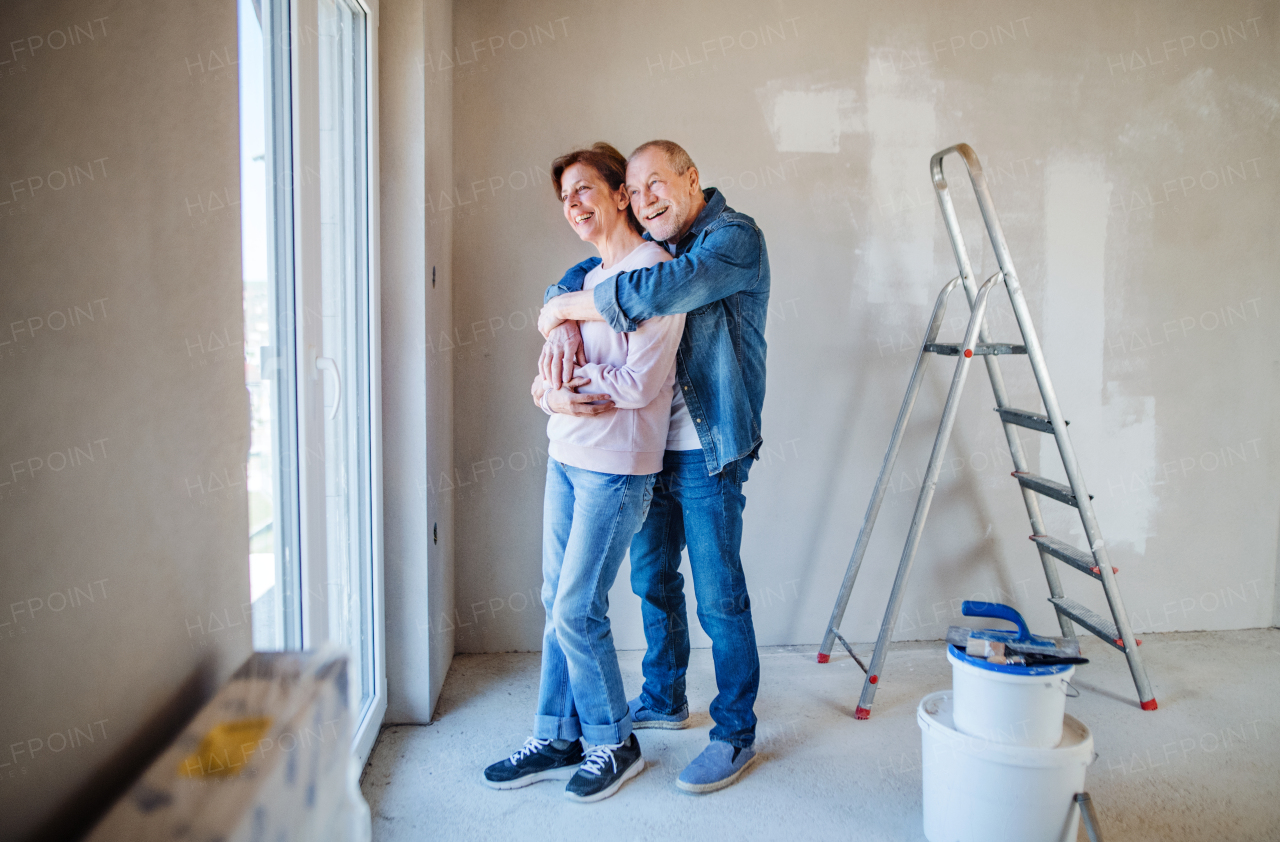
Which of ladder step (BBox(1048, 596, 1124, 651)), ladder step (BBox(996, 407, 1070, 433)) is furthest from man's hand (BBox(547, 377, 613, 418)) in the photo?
ladder step (BBox(1048, 596, 1124, 651))

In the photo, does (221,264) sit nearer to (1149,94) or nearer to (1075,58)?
(1075,58)

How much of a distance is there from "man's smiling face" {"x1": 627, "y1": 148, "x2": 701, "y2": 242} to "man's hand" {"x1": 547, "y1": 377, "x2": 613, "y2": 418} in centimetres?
41

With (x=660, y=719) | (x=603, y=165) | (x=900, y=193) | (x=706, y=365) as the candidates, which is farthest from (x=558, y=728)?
(x=900, y=193)

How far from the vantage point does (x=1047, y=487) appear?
2.23 meters

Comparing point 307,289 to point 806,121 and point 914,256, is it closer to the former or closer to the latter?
point 806,121

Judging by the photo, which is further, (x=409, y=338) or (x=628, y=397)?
(x=409, y=338)

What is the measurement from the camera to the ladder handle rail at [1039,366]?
2057mm

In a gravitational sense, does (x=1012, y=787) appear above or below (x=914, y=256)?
below

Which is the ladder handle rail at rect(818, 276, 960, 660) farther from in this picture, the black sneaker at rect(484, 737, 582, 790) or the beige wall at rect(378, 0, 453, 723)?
the beige wall at rect(378, 0, 453, 723)

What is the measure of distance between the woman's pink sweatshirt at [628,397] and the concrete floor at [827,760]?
0.77 meters

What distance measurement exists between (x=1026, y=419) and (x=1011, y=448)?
19 cm

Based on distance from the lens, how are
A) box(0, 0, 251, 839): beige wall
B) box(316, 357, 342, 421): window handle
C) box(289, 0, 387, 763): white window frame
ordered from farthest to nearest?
box(316, 357, 342, 421): window handle < box(289, 0, 387, 763): white window frame < box(0, 0, 251, 839): beige wall

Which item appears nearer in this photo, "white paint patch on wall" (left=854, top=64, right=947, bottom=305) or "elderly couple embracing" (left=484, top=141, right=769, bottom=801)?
"elderly couple embracing" (left=484, top=141, right=769, bottom=801)

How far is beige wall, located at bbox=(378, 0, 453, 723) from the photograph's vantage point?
199 centimetres
